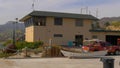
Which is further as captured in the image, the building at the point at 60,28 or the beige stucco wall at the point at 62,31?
the building at the point at 60,28

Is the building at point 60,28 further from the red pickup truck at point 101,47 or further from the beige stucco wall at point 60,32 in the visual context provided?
the red pickup truck at point 101,47

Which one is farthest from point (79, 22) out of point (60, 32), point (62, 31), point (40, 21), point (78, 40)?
point (40, 21)

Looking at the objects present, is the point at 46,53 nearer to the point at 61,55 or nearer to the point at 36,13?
the point at 61,55

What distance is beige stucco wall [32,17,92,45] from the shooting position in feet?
156

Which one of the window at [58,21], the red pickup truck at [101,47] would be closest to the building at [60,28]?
the window at [58,21]

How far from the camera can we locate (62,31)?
1946 inches

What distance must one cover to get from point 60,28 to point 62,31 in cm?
65

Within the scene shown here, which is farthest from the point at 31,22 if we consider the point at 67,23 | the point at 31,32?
the point at 67,23

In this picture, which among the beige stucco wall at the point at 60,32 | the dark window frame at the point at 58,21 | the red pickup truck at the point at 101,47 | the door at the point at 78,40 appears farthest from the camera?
the door at the point at 78,40

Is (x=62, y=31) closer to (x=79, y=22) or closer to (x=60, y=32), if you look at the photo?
(x=60, y=32)

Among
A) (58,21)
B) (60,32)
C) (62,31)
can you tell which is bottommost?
(60,32)

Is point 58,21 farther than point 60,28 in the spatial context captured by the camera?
Yes

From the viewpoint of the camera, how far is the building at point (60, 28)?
156 feet

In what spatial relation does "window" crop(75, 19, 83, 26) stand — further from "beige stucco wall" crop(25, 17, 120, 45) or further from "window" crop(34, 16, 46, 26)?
"window" crop(34, 16, 46, 26)
